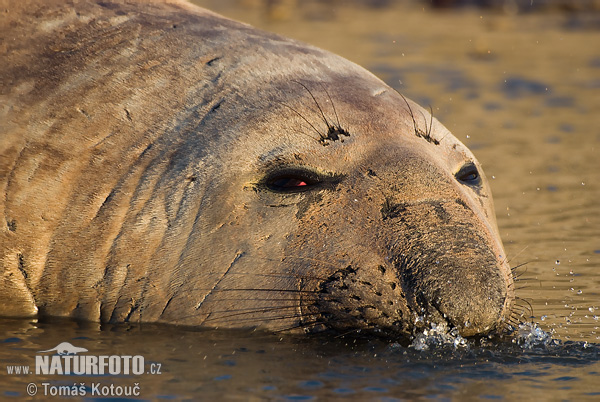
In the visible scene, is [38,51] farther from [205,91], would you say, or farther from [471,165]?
[471,165]

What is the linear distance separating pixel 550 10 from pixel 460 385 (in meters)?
16.9

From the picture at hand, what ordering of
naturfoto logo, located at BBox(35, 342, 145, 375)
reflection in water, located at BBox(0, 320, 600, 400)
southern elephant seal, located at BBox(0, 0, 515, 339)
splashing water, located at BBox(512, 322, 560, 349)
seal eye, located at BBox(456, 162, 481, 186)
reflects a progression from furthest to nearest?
seal eye, located at BBox(456, 162, 481, 186) → splashing water, located at BBox(512, 322, 560, 349) → southern elephant seal, located at BBox(0, 0, 515, 339) → naturfoto logo, located at BBox(35, 342, 145, 375) → reflection in water, located at BBox(0, 320, 600, 400)

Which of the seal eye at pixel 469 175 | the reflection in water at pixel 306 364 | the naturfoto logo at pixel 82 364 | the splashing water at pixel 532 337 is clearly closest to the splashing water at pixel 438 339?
the reflection in water at pixel 306 364

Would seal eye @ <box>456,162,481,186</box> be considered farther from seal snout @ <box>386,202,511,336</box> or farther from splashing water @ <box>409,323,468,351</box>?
splashing water @ <box>409,323,468,351</box>

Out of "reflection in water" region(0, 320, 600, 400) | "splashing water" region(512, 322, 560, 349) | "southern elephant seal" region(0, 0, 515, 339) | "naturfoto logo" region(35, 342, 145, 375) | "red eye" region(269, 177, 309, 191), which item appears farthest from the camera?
"red eye" region(269, 177, 309, 191)

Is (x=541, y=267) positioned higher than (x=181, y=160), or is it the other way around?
(x=181, y=160)

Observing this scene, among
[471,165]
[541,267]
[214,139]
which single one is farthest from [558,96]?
[214,139]

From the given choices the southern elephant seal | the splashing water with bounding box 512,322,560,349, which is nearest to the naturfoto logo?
the southern elephant seal

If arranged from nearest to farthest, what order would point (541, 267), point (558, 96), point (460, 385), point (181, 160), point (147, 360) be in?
point (460, 385)
point (147, 360)
point (181, 160)
point (541, 267)
point (558, 96)

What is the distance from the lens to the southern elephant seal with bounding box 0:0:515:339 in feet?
15.2

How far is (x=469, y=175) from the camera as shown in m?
5.31

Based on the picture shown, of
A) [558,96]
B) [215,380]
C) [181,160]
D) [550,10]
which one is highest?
[550,10]

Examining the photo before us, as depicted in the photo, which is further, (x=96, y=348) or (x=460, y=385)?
(x=96, y=348)

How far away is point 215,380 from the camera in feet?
14.0
